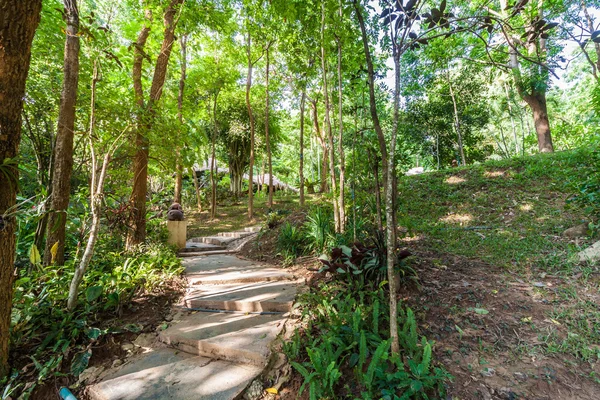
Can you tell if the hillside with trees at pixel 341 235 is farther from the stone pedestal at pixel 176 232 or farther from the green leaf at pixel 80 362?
the stone pedestal at pixel 176 232

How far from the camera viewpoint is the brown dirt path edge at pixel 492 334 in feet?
4.61

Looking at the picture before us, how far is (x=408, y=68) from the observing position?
365 inches

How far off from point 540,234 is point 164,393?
166 inches

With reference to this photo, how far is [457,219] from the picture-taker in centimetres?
405

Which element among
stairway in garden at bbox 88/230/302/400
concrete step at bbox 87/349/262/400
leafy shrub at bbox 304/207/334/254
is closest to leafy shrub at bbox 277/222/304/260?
leafy shrub at bbox 304/207/334/254

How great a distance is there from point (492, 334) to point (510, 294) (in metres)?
0.61

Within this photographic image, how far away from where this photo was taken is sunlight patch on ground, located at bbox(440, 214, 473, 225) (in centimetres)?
394

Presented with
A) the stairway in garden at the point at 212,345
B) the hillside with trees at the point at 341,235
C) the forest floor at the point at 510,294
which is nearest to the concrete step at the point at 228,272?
the stairway in garden at the point at 212,345

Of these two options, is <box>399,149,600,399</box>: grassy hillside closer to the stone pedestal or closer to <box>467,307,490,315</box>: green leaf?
<box>467,307,490,315</box>: green leaf

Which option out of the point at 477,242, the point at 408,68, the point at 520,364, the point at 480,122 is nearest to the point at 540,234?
the point at 477,242

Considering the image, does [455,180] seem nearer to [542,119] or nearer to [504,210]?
[504,210]

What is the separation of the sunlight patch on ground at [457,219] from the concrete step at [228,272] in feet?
8.84

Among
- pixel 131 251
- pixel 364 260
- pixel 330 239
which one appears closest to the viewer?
pixel 364 260

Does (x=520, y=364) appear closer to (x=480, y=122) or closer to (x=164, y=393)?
(x=164, y=393)
